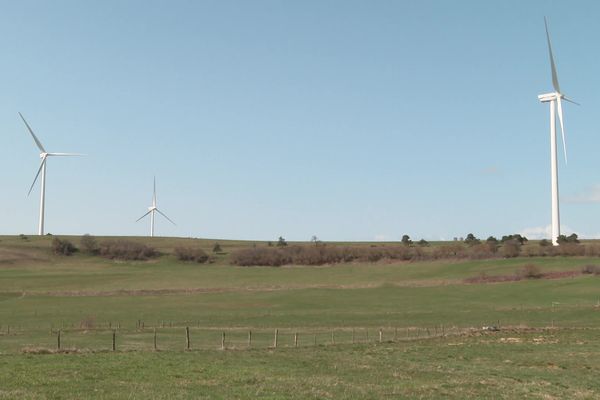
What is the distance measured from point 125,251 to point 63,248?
1378 cm

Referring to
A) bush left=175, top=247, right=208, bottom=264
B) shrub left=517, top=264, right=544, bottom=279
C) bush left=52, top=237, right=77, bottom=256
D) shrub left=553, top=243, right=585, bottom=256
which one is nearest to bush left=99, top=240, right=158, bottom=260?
bush left=52, top=237, right=77, bottom=256

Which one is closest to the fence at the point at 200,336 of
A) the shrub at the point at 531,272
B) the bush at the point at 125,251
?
the shrub at the point at 531,272

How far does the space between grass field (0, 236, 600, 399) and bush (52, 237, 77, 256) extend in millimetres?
3524

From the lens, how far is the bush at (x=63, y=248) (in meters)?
156

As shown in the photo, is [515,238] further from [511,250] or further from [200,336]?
[200,336]

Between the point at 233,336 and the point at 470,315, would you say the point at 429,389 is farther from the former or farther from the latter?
the point at 470,315

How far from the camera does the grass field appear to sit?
84.7 feet

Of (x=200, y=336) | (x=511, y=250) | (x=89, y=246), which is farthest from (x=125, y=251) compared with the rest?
(x=200, y=336)

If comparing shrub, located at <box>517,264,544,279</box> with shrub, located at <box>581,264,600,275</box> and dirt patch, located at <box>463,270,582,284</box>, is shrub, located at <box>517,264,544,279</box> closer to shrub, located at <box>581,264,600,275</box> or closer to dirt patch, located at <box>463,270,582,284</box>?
dirt patch, located at <box>463,270,582,284</box>

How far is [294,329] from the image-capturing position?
198ft

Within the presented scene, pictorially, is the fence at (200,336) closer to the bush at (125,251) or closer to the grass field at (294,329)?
the grass field at (294,329)

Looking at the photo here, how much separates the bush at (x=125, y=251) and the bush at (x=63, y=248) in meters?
6.39

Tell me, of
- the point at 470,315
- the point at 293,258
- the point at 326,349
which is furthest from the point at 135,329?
the point at 293,258

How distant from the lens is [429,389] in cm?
2530
